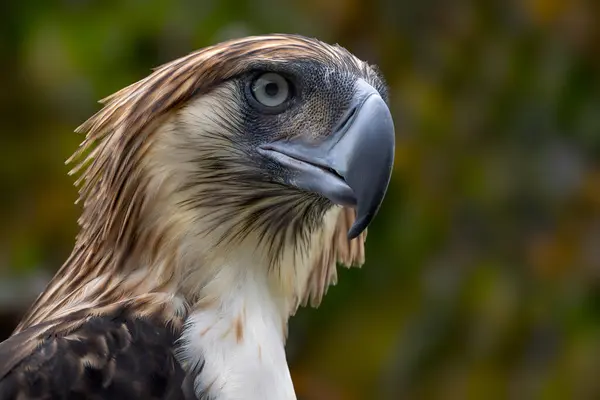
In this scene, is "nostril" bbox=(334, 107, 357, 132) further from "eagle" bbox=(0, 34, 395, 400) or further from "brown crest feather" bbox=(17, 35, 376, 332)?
"brown crest feather" bbox=(17, 35, 376, 332)

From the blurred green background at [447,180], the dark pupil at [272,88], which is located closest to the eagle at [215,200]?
the dark pupil at [272,88]

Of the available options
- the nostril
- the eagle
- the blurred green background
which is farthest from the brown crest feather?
the blurred green background

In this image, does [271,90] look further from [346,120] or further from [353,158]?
[353,158]

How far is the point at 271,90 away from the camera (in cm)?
343

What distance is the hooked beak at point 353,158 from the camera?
10.3 ft

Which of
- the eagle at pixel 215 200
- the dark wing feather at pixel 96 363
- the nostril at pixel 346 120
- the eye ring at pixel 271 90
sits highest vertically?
the eye ring at pixel 271 90

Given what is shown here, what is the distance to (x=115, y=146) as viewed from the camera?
11.3 ft

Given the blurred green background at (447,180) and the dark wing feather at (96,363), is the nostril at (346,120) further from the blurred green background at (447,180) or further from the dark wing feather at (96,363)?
the blurred green background at (447,180)

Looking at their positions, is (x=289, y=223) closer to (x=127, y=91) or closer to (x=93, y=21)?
(x=127, y=91)

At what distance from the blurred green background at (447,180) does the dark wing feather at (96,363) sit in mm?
2809

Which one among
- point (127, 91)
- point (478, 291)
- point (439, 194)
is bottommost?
point (478, 291)

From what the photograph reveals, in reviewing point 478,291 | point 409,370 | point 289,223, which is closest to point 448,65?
point 478,291

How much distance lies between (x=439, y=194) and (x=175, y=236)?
2868 millimetres

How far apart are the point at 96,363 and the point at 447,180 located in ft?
10.9
